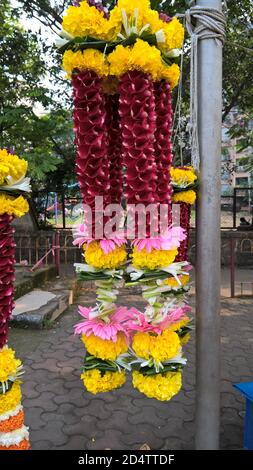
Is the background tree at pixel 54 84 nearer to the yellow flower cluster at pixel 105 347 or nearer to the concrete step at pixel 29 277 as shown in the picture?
the concrete step at pixel 29 277

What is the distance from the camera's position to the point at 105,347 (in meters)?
1.89

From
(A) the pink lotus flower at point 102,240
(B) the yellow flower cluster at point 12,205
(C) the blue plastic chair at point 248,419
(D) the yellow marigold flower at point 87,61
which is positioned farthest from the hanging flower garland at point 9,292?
(C) the blue plastic chair at point 248,419

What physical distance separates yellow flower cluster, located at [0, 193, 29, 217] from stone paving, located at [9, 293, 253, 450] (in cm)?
187

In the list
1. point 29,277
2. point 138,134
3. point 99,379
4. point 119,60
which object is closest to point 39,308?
point 29,277

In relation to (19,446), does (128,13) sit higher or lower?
higher

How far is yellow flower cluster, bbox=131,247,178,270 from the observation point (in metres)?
1.81

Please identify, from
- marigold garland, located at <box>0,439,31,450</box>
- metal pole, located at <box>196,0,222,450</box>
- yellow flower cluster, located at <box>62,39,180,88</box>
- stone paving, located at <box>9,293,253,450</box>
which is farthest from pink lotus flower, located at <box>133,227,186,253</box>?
stone paving, located at <box>9,293,253,450</box>

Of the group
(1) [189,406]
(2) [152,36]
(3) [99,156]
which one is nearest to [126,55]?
(2) [152,36]

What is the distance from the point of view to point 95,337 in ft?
6.32

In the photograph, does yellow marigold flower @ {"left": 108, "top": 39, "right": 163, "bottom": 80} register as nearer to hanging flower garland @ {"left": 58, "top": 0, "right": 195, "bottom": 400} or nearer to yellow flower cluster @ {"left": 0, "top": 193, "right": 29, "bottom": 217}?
hanging flower garland @ {"left": 58, "top": 0, "right": 195, "bottom": 400}

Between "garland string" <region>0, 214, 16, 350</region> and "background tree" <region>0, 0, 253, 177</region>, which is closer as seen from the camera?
"garland string" <region>0, 214, 16, 350</region>

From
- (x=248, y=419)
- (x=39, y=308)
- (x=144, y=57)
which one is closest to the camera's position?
(x=144, y=57)

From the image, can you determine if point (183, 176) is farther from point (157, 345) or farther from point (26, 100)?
point (26, 100)

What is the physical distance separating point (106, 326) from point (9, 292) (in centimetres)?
51
